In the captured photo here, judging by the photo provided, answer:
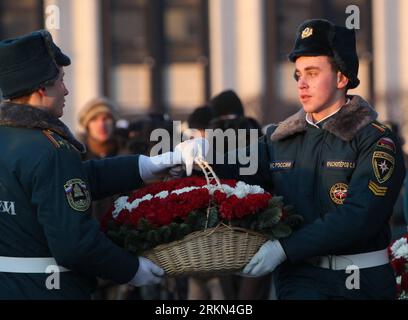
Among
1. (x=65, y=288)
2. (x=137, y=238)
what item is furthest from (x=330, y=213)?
(x=65, y=288)

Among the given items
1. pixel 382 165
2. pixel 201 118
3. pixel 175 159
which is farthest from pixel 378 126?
pixel 201 118

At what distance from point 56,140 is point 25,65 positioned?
414 millimetres

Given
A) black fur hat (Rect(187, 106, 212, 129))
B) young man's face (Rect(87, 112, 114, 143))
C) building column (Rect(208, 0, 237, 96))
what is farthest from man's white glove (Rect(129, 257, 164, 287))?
building column (Rect(208, 0, 237, 96))

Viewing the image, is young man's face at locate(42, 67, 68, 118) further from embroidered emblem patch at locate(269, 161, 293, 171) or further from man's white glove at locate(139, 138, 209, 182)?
embroidered emblem patch at locate(269, 161, 293, 171)

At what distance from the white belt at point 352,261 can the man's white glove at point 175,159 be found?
2.74 ft

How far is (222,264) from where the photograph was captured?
18.5 feet

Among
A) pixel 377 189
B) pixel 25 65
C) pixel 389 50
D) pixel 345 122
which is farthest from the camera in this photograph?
pixel 389 50

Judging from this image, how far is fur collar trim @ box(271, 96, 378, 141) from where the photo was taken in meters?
5.86

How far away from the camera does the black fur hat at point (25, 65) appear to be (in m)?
5.53

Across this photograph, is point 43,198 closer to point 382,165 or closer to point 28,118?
point 28,118

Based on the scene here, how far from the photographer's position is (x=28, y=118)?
546 centimetres

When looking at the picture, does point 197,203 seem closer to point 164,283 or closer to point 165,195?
point 165,195

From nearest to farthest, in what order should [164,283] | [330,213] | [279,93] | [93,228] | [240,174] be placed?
[93,228], [330,213], [240,174], [164,283], [279,93]
